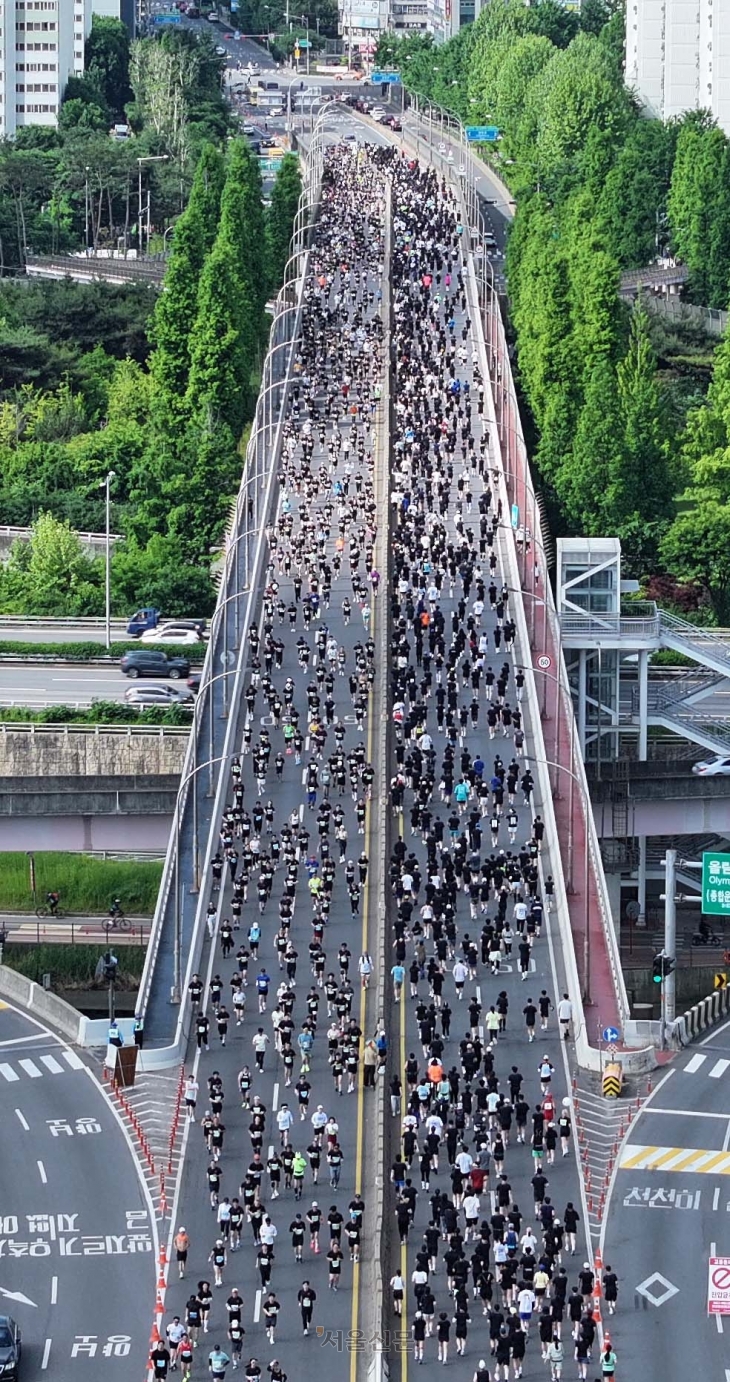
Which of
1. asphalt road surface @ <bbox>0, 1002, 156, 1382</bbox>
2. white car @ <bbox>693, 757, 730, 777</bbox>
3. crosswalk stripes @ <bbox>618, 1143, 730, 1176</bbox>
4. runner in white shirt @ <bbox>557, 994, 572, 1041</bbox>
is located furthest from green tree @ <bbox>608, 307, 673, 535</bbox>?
crosswalk stripes @ <bbox>618, 1143, 730, 1176</bbox>

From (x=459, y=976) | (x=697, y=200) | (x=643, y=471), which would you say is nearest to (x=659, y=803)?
(x=459, y=976)

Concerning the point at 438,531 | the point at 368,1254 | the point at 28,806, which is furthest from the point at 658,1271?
the point at 438,531

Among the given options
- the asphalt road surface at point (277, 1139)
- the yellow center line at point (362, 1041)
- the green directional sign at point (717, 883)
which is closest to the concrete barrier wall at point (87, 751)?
the yellow center line at point (362, 1041)

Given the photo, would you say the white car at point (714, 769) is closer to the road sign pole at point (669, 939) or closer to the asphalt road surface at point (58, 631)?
the road sign pole at point (669, 939)

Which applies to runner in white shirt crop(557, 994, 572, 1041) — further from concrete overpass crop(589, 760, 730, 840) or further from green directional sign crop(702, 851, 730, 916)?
concrete overpass crop(589, 760, 730, 840)

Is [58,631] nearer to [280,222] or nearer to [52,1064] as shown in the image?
[52,1064]

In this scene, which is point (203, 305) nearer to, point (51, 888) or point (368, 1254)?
point (51, 888)
